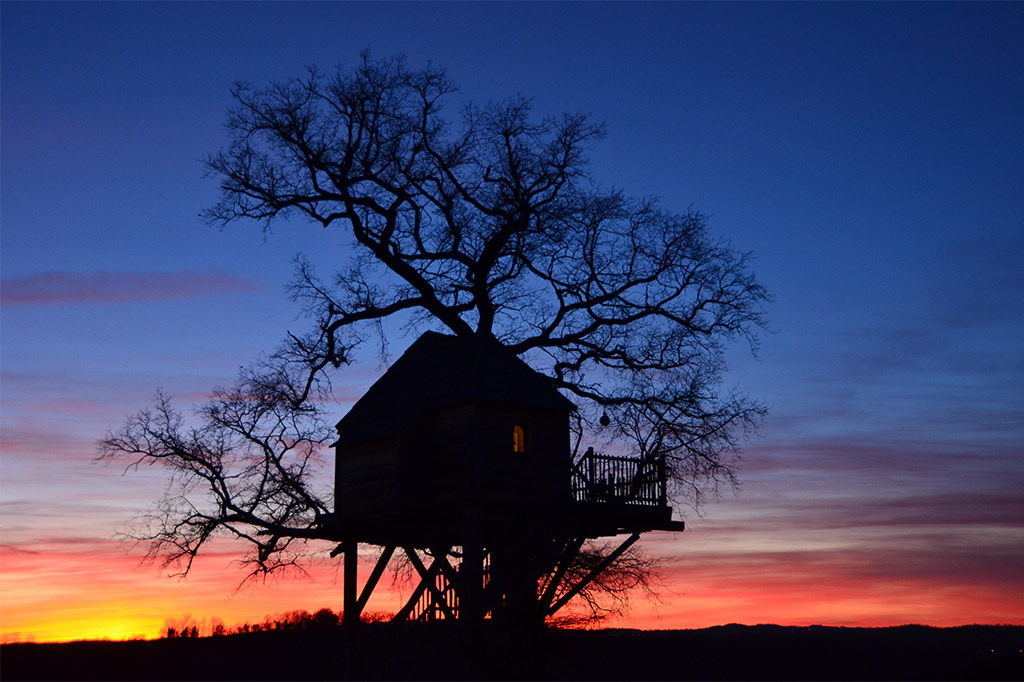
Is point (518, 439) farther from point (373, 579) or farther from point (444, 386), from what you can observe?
point (373, 579)

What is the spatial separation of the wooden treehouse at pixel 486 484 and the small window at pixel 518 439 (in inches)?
1.6

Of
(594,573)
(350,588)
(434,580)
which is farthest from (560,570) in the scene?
(350,588)

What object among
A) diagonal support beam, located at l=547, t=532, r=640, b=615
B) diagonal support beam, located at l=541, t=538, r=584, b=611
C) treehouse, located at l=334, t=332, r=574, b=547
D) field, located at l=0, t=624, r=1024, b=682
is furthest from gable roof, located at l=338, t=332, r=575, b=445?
field, located at l=0, t=624, r=1024, b=682

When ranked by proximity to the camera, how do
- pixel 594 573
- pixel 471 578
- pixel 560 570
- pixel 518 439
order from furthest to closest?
pixel 594 573, pixel 560 570, pixel 518 439, pixel 471 578

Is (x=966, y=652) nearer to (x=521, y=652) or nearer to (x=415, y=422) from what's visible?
(x=521, y=652)

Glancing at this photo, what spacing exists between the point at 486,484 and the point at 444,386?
3.47m

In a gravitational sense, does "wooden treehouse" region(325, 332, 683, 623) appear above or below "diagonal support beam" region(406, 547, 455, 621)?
above

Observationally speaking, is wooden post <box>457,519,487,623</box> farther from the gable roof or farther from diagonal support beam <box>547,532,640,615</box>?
the gable roof

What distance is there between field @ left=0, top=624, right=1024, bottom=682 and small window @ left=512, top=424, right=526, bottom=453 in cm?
Answer: 507

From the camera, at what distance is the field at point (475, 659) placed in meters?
25.1

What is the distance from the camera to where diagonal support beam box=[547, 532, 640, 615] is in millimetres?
30237

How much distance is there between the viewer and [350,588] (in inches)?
1293

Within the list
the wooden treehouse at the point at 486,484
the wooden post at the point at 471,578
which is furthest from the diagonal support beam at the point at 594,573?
the wooden post at the point at 471,578

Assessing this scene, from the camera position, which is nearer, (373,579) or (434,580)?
(434,580)
